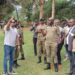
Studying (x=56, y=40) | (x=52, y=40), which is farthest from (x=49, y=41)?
(x=56, y=40)

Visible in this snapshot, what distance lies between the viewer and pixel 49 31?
1448 centimetres

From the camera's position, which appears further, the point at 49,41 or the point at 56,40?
the point at 56,40

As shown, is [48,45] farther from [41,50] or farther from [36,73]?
[41,50]

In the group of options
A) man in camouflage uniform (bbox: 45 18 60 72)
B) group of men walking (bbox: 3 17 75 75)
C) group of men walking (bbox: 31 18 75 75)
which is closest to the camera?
group of men walking (bbox: 31 18 75 75)

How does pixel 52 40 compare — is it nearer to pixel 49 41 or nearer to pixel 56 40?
pixel 49 41

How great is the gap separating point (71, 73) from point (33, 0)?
4699cm

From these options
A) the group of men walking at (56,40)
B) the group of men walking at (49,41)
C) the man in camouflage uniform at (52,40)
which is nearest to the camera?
the group of men walking at (56,40)

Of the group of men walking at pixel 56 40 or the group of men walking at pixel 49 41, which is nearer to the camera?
the group of men walking at pixel 56 40

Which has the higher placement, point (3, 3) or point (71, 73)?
point (3, 3)

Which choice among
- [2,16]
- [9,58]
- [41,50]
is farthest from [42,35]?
[2,16]

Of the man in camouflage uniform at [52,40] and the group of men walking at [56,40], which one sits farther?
the man in camouflage uniform at [52,40]

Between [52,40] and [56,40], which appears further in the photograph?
[56,40]

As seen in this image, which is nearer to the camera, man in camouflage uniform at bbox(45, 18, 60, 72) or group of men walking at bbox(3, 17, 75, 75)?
group of men walking at bbox(3, 17, 75, 75)

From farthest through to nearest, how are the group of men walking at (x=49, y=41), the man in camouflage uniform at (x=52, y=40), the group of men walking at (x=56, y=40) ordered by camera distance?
the man in camouflage uniform at (x=52, y=40), the group of men walking at (x=49, y=41), the group of men walking at (x=56, y=40)
